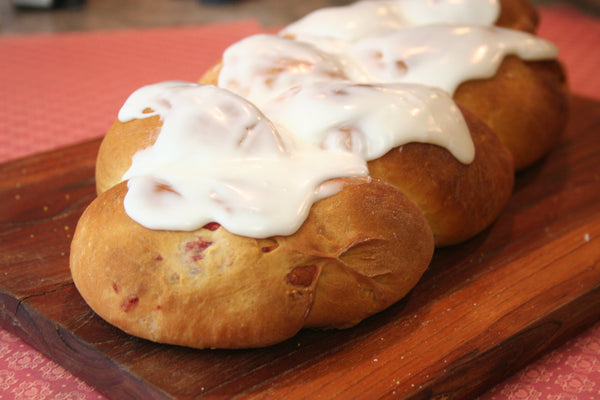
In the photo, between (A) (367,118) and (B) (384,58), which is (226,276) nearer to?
(A) (367,118)

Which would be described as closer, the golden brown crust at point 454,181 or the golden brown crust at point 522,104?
the golden brown crust at point 454,181

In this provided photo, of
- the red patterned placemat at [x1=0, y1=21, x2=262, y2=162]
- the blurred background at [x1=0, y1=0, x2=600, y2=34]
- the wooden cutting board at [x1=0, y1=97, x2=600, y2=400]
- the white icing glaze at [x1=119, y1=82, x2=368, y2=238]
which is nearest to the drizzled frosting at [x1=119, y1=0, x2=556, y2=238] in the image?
the white icing glaze at [x1=119, y1=82, x2=368, y2=238]

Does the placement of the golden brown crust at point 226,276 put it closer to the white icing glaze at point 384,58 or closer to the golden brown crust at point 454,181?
the golden brown crust at point 454,181

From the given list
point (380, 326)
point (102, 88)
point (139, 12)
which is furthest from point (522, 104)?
point (139, 12)

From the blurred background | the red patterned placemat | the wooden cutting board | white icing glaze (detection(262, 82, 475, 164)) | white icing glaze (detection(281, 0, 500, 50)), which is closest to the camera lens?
the wooden cutting board

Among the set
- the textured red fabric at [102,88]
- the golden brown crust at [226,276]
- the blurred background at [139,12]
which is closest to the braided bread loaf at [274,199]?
the golden brown crust at [226,276]

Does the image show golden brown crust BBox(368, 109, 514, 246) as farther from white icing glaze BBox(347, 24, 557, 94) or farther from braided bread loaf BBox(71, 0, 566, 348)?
white icing glaze BBox(347, 24, 557, 94)
